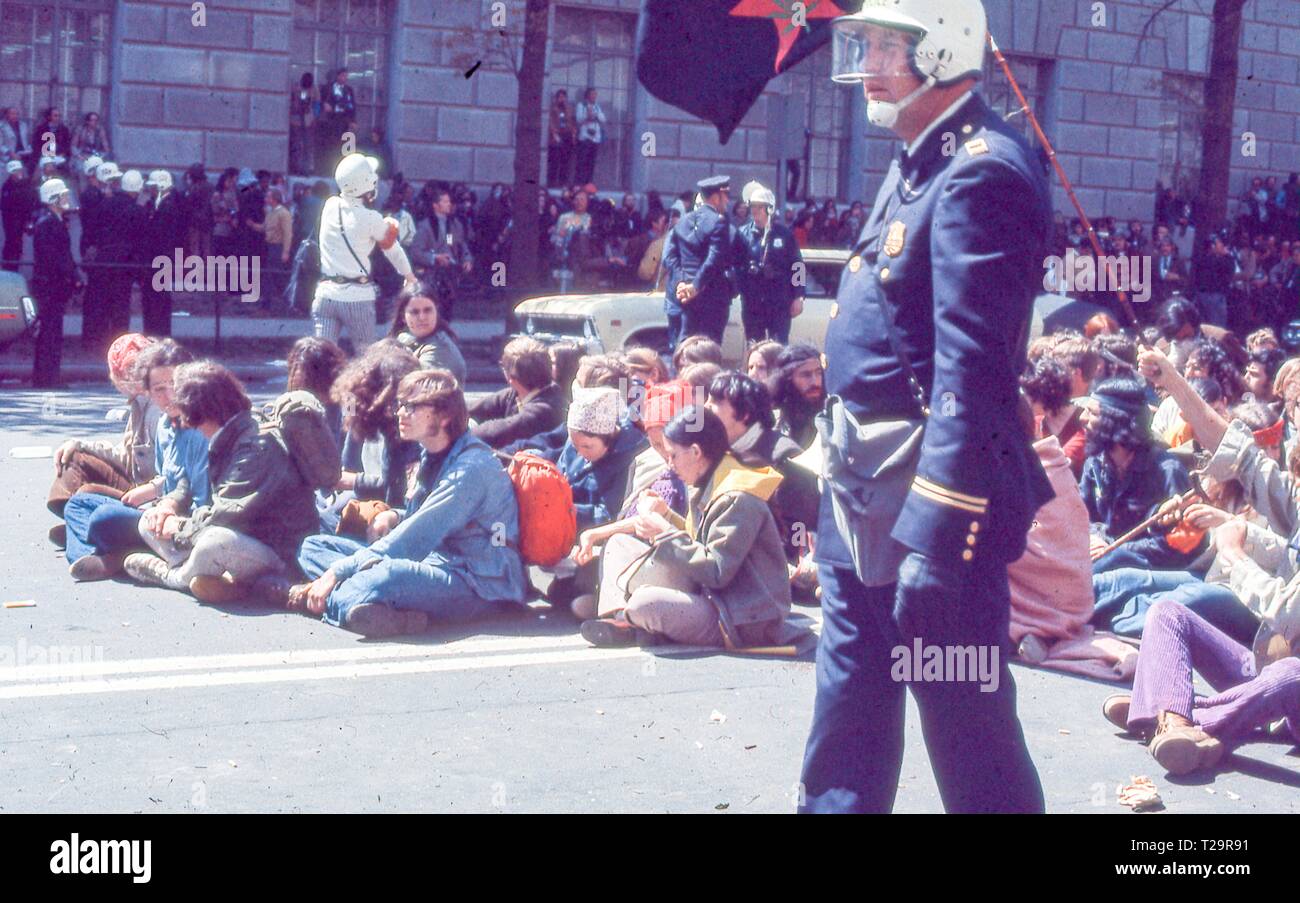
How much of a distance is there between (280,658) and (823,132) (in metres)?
26.1

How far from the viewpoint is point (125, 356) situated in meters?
9.73

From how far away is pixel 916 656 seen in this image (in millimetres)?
3738

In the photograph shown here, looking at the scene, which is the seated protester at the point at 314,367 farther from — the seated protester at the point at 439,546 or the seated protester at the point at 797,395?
the seated protester at the point at 797,395

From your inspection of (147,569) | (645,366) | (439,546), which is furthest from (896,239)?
(645,366)

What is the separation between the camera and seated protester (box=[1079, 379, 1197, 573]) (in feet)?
26.2

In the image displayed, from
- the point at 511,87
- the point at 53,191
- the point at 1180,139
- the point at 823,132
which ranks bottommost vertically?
the point at 53,191

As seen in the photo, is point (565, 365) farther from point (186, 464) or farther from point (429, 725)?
point (429, 725)

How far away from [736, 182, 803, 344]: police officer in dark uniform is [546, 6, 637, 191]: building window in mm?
13820

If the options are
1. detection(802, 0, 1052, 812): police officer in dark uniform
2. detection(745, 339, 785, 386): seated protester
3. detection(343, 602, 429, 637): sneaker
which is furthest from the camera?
detection(745, 339, 785, 386): seated protester

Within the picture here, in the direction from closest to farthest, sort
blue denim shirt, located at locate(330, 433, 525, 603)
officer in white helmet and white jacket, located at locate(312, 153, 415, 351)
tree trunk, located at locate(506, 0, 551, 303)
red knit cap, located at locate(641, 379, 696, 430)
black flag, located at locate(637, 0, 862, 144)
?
black flag, located at locate(637, 0, 862, 144) < blue denim shirt, located at locate(330, 433, 525, 603) < red knit cap, located at locate(641, 379, 696, 430) < officer in white helmet and white jacket, located at locate(312, 153, 415, 351) < tree trunk, located at locate(506, 0, 551, 303)

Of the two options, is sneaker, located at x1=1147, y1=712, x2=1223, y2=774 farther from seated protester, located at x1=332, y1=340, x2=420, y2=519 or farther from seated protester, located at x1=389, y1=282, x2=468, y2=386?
seated protester, located at x1=389, y1=282, x2=468, y2=386

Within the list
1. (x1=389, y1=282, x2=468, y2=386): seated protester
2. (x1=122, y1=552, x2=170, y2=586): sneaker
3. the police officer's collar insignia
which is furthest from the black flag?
(x1=389, y1=282, x2=468, y2=386): seated protester

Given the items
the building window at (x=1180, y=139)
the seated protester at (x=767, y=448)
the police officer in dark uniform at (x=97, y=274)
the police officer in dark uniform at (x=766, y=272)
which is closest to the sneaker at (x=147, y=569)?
the seated protester at (x=767, y=448)
